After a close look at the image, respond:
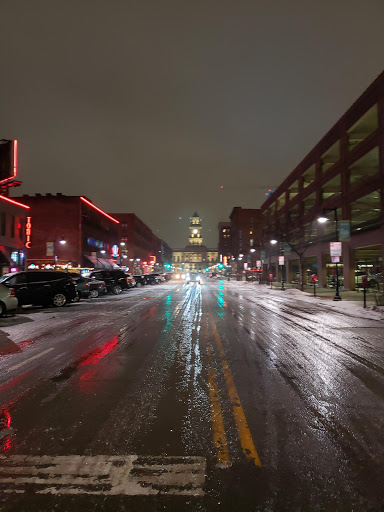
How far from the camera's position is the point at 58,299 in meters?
19.1

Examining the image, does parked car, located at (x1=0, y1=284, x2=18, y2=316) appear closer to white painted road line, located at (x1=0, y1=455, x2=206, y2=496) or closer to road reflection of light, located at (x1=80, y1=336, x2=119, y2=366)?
road reflection of light, located at (x1=80, y1=336, x2=119, y2=366)

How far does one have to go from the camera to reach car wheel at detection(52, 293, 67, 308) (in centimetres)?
1891

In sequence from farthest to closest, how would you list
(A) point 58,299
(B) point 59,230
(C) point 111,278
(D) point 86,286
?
(B) point 59,230
(C) point 111,278
(D) point 86,286
(A) point 58,299

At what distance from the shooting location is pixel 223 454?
356 cm

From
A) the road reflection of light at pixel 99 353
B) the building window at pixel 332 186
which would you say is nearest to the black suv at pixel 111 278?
the road reflection of light at pixel 99 353

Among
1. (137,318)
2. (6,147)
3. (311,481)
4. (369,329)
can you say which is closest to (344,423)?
(311,481)

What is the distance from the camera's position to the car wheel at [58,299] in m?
18.9

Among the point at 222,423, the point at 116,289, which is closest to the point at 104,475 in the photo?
the point at 222,423

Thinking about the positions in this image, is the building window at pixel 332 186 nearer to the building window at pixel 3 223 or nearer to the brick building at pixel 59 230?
the brick building at pixel 59 230

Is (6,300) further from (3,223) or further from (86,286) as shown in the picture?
(3,223)

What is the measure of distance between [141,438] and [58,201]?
52178 mm

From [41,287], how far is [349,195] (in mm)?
29721

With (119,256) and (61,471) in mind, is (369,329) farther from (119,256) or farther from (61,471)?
(119,256)

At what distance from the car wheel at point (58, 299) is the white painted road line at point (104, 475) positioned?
16.2 meters
